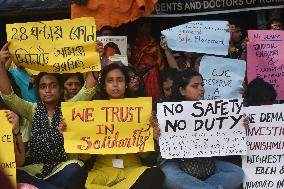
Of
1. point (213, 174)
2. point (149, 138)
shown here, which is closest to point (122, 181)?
point (149, 138)

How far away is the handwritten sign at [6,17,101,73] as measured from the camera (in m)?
4.72

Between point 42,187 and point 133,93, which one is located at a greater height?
point 133,93

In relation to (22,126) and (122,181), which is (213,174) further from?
(22,126)

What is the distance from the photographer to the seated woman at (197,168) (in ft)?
14.8

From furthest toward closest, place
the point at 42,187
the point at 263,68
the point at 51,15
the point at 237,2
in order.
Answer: the point at 51,15 < the point at 237,2 < the point at 263,68 < the point at 42,187

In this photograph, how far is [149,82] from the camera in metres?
5.94

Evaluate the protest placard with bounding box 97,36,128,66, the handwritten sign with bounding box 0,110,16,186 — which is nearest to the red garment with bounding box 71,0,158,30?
the protest placard with bounding box 97,36,128,66

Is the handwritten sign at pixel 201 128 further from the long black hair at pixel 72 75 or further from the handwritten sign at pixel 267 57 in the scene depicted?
the handwritten sign at pixel 267 57

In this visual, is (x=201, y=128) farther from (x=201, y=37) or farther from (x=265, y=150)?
(x=201, y=37)

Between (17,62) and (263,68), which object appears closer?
(17,62)

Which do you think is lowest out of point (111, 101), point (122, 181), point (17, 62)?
point (122, 181)

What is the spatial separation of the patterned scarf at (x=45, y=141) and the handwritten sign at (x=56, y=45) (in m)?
0.44

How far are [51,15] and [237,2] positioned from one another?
2.69 m

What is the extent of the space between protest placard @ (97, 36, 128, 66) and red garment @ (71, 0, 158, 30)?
37cm
